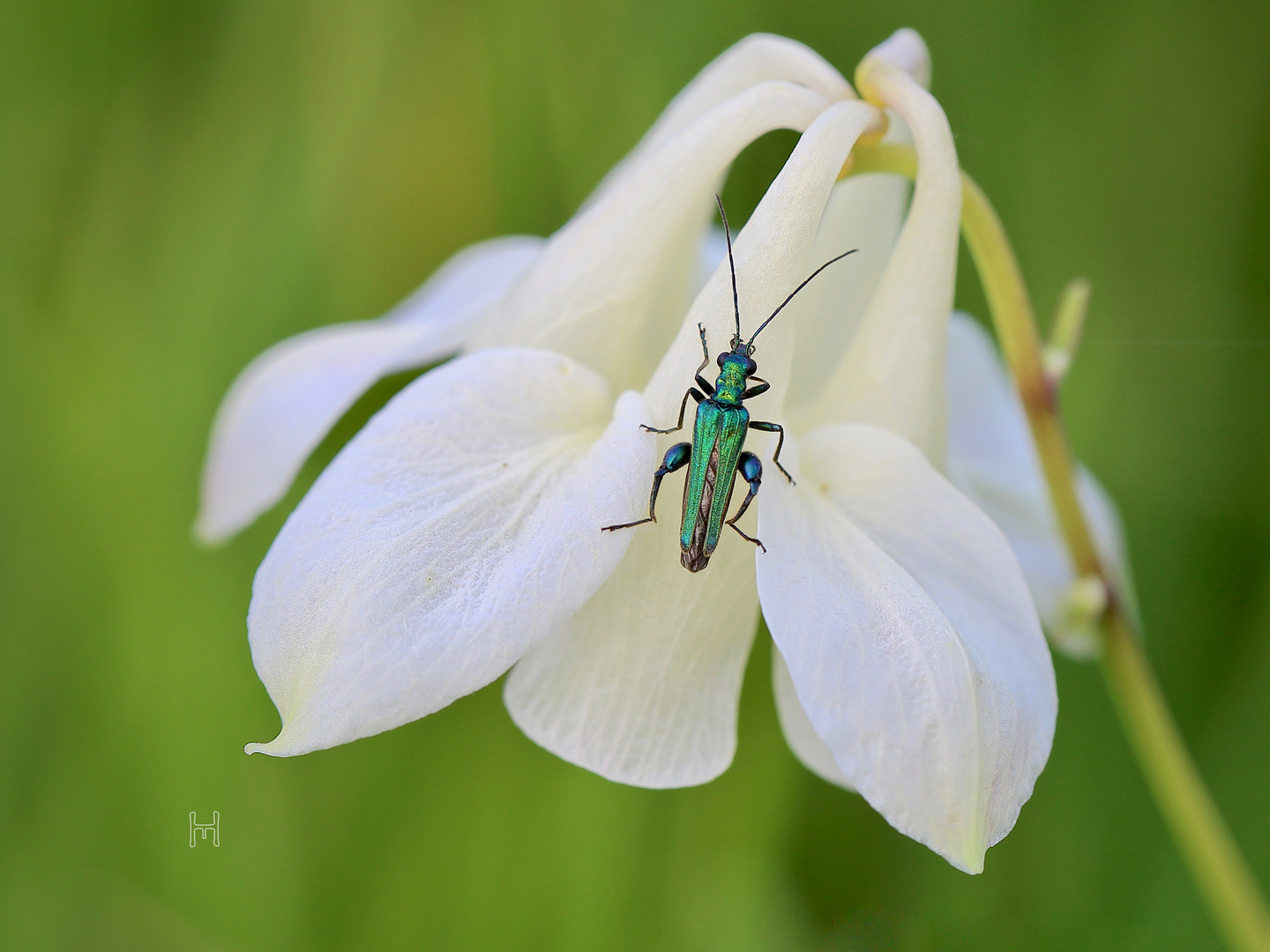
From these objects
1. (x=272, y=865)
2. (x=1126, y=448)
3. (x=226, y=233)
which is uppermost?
(x=226, y=233)

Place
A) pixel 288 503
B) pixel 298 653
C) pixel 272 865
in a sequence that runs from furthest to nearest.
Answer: pixel 288 503
pixel 272 865
pixel 298 653


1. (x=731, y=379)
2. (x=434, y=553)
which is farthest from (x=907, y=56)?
(x=434, y=553)

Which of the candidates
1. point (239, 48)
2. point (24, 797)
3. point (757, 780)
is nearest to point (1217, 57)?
point (757, 780)

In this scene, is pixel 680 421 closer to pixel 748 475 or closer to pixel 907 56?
pixel 748 475

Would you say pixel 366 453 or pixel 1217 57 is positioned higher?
pixel 1217 57

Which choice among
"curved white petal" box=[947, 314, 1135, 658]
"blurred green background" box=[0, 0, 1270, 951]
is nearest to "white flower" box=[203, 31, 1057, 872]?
"curved white petal" box=[947, 314, 1135, 658]

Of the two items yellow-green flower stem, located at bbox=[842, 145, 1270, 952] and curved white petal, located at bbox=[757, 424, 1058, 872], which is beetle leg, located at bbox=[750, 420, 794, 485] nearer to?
curved white petal, located at bbox=[757, 424, 1058, 872]

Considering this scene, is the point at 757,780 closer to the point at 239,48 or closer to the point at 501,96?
the point at 501,96

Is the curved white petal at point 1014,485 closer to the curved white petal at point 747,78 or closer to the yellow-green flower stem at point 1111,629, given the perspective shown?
the yellow-green flower stem at point 1111,629
